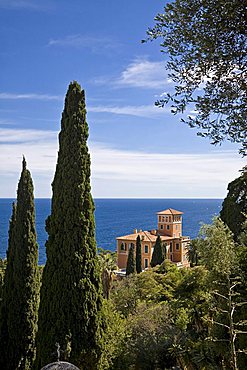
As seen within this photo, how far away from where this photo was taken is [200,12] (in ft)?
7.82

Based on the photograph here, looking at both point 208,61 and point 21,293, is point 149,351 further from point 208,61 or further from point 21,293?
point 208,61

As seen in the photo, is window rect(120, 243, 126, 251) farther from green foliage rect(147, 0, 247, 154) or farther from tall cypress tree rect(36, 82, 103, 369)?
green foliage rect(147, 0, 247, 154)

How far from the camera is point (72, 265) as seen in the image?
8234 mm

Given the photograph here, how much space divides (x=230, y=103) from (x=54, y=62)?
7275 mm

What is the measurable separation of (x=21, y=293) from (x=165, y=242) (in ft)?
103

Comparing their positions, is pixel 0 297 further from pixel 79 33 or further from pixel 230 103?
pixel 230 103

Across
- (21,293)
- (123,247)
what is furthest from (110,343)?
(123,247)

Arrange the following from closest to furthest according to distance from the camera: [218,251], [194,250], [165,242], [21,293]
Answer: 1. [218,251]
2. [21,293]
3. [194,250]
4. [165,242]

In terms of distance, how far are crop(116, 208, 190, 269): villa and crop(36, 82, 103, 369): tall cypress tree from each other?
29.3 metres

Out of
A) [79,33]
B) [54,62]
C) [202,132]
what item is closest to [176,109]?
[202,132]

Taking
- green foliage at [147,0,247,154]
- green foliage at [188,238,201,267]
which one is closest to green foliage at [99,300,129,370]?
green foliage at [188,238,201,267]

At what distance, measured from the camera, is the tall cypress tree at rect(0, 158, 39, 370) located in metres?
10.1

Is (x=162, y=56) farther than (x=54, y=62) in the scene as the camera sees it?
No

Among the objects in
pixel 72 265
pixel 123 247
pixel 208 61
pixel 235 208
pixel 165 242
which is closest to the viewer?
pixel 208 61
